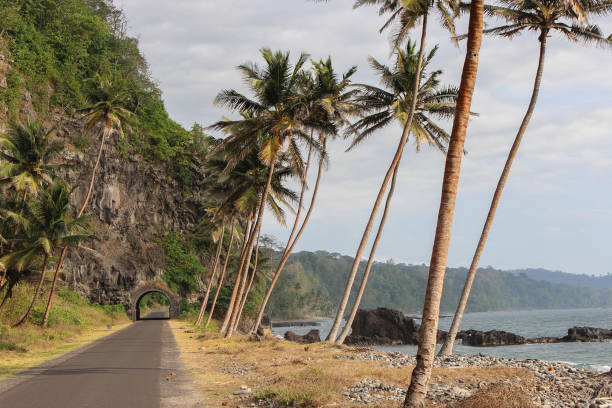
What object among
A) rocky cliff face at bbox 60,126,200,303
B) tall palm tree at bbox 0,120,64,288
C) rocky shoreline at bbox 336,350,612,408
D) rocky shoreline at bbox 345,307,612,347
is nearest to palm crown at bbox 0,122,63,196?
tall palm tree at bbox 0,120,64,288

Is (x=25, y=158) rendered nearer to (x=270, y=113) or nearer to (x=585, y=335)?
(x=270, y=113)

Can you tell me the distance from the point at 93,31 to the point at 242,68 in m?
37.6

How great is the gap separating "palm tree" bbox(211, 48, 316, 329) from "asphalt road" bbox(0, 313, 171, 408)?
10.6 metres

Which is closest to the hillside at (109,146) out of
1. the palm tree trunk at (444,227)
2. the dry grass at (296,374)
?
the dry grass at (296,374)

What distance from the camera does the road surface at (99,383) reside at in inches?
349

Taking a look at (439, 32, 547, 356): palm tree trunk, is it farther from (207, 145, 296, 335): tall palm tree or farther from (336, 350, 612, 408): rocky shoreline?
(207, 145, 296, 335): tall palm tree

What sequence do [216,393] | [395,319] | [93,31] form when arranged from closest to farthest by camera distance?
[216,393] < [93,31] < [395,319]

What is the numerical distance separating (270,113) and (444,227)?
16.5 m

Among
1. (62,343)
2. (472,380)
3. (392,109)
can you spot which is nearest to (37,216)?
(62,343)

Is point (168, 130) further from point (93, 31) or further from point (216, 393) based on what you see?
point (216, 393)

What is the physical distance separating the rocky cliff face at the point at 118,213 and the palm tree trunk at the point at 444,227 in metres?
40.5

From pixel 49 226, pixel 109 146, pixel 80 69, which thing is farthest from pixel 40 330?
pixel 80 69

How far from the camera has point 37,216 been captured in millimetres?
24797

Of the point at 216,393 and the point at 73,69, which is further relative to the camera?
the point at 73,69
